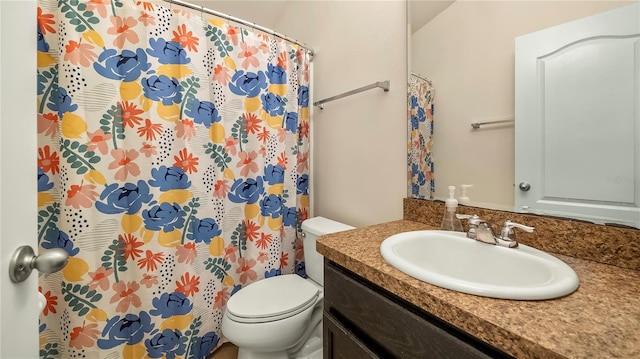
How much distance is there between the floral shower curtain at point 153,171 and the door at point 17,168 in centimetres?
66

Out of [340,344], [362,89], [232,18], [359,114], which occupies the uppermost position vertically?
[232,18]

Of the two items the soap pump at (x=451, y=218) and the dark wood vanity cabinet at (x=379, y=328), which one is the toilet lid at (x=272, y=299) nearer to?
the dark wood vanity cabinet at (x=379, y=328)

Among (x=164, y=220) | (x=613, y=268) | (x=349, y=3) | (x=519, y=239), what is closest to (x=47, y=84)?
(x=164, y=220)

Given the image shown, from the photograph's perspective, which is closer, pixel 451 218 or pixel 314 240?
pixel 451 218

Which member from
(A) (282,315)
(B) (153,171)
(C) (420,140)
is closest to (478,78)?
(C) (420,140)

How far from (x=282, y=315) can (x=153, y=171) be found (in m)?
0.88

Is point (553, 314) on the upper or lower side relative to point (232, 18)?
lower

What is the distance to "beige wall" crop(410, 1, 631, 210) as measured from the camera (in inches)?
30.5

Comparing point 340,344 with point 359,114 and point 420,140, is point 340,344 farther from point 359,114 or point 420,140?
point 359,114

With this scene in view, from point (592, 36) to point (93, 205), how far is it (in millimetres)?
1765

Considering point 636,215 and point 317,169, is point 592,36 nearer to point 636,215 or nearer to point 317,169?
point 636,215

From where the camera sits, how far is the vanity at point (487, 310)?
0.36 meters

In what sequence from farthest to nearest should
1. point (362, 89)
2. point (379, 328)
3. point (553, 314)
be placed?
point (362, 89) < point (379, 328) < point (553, 314)

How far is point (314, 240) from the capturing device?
1358 mm
